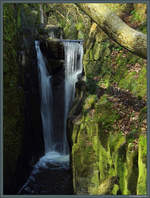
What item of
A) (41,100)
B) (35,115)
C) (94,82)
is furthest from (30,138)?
(94,82)

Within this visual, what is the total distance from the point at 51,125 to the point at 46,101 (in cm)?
151

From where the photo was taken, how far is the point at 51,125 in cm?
1087

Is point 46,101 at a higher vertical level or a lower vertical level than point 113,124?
lower

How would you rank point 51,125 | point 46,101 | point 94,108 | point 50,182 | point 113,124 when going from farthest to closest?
point 51,125 → point 46,101 → point 50,182 → point 94,108 → point 113,124

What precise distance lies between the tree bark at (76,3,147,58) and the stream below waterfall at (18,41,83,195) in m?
6.55

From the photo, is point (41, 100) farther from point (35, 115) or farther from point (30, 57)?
point (30, 57)

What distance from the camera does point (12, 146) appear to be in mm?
7203

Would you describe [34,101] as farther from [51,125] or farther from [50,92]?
[51,125]

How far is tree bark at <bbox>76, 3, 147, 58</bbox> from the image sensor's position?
6.64 ft

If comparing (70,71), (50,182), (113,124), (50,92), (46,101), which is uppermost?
(70,71)

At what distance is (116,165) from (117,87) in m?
1.85

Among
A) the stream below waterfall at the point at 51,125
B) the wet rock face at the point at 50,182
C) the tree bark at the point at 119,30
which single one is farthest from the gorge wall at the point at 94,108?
the tree bark at the point at 119,30

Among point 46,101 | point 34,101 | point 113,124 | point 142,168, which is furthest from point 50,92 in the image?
point 142,168

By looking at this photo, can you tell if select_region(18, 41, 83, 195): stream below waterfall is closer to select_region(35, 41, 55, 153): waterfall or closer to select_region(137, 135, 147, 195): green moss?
select_region(35, 41, 55, 153): waterfall
